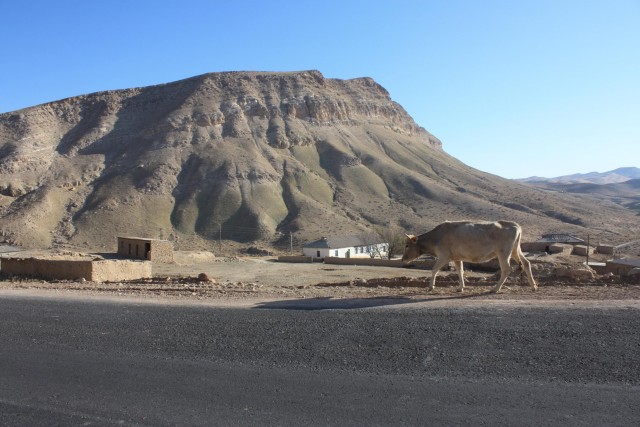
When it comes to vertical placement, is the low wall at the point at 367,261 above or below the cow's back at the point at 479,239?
below

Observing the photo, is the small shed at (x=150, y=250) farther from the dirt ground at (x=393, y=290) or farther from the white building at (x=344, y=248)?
the dirt ground at (x=393, y=290)

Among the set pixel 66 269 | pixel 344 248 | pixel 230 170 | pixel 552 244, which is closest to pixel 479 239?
pixel 66 269

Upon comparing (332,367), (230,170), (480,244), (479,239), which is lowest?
(332,367)

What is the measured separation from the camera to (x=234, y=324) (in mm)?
10758

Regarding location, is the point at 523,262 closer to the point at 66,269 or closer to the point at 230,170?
the point at 66,269

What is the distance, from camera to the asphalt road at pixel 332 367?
21.5 feet

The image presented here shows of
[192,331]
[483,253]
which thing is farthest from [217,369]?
[483,253]

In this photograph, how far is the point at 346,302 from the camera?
12.4 meters

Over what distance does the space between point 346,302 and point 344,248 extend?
195 feet

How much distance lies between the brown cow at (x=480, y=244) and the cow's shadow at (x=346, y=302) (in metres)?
0.98

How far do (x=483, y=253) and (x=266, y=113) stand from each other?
112m

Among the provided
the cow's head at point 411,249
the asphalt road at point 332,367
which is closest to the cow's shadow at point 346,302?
the asphalt road at point 332,367

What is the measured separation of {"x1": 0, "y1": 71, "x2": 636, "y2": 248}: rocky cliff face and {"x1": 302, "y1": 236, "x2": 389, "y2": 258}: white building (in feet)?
22.1

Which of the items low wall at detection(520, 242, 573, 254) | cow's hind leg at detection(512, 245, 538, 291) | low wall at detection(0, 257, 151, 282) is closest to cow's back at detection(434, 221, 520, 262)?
cow's hind leg at detection(512, 245, 538, 291)
